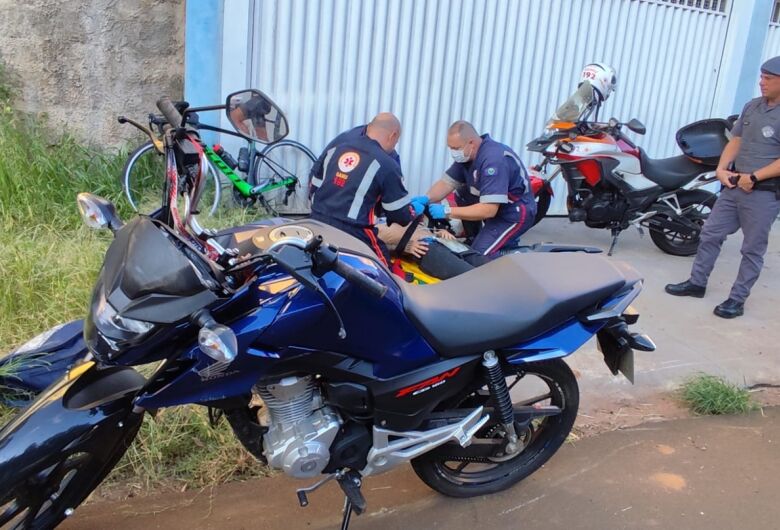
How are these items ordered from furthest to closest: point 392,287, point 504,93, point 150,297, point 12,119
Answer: point 504,93 < point 12,119 < point 392,287 < point 150,297

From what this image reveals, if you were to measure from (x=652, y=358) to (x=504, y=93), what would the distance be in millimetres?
3579

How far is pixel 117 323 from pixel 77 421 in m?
0.46

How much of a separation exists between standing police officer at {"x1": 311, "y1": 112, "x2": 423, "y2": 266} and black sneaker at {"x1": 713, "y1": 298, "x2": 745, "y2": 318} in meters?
2.47

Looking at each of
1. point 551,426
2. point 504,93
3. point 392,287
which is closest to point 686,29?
point 504,93

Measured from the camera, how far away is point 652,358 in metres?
4.32

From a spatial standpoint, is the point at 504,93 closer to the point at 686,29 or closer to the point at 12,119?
the point at 686,29

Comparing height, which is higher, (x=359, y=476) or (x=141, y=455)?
(x=359, y=476)

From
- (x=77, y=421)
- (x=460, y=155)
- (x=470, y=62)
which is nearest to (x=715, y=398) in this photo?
(x=460, y=155)

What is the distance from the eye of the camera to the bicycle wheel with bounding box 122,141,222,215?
523cm

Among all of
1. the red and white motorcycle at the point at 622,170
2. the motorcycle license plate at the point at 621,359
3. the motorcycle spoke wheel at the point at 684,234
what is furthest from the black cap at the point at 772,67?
the motorcycle license plate at the point at 621,359

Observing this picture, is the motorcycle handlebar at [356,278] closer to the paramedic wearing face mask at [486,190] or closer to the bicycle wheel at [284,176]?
the paramedic wearing face mask at [486,190]

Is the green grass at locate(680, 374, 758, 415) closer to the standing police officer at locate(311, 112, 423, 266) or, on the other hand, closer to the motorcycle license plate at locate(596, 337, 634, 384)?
the motorcycle license plate at locate(596, 337, 634, 384)

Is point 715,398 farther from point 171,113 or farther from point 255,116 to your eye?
point 171,113

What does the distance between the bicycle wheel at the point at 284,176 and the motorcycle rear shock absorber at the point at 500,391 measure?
3661 mm
